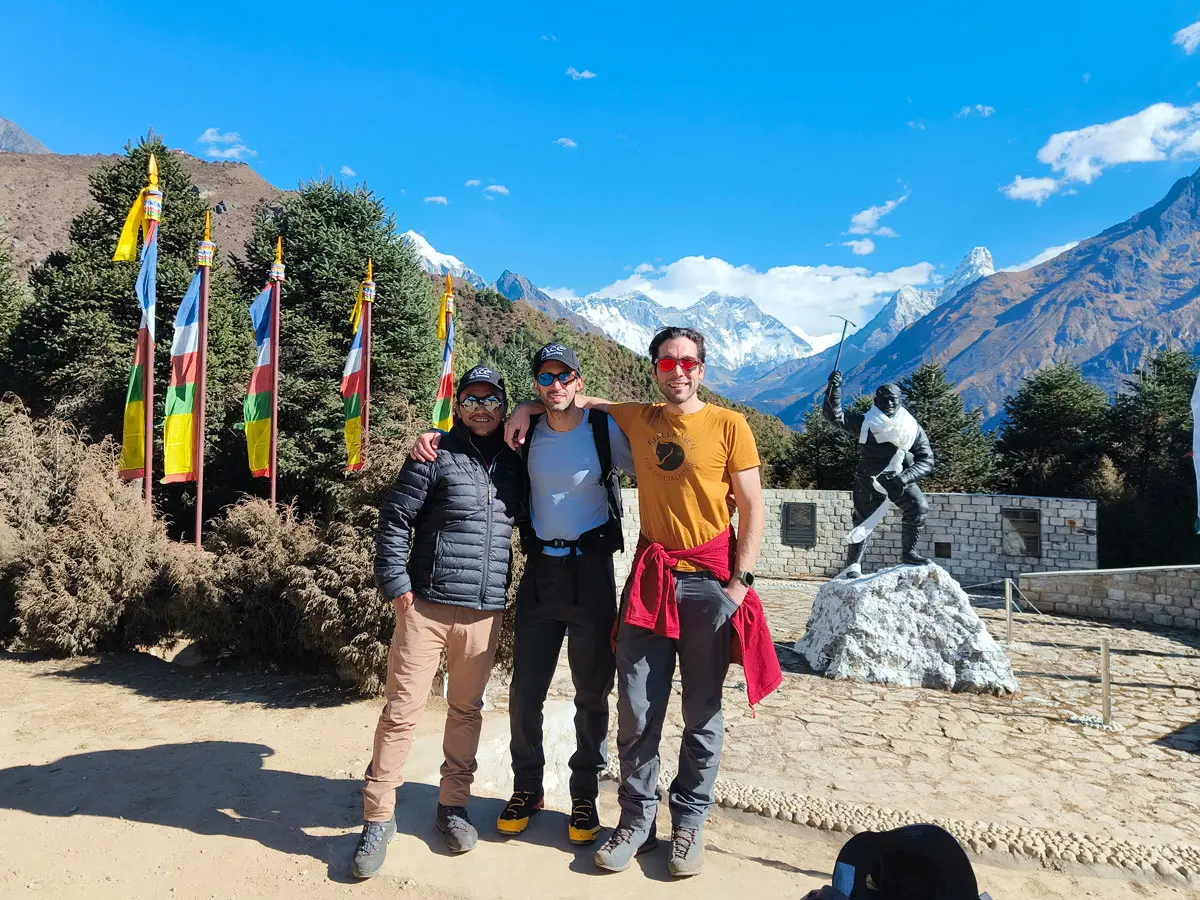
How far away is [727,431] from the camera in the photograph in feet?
9.51

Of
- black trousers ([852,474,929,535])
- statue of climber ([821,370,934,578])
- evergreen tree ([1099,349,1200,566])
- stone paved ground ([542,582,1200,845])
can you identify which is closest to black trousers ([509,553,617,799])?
stone paved ground ([542,582,1200,845])

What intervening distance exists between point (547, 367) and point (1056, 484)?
22.0 metres

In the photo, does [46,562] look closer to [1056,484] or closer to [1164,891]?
[1164,891]

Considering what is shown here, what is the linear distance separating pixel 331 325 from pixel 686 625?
15.2 metres

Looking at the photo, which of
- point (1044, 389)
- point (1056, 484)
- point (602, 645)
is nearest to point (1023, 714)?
point (602, 645)

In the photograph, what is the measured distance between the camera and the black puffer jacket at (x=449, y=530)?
2.87 m

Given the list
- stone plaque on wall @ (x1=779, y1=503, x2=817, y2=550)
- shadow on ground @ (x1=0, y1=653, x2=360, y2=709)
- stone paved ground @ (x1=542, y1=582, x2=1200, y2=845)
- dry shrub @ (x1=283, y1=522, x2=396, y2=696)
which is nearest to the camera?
stone paved ground @ (x1=542, y1=582, x2=1200, y2=845)

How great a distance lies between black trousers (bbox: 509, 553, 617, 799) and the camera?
9.72ft

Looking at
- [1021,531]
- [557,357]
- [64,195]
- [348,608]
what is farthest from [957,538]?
[64,195]

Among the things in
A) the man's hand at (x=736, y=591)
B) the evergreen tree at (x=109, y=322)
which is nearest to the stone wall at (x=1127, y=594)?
the man's hand at (x=736, y=591)

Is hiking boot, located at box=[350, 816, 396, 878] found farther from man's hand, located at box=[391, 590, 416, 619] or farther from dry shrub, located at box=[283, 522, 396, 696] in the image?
dry shrub, located at box=[283, 522, 396, 696]

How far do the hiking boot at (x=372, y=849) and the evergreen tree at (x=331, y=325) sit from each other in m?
12.2

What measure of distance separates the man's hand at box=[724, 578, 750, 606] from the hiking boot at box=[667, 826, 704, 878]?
0.93 meters

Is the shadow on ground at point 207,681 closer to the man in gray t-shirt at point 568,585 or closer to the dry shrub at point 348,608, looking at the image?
the dry shrub at point 348,608
